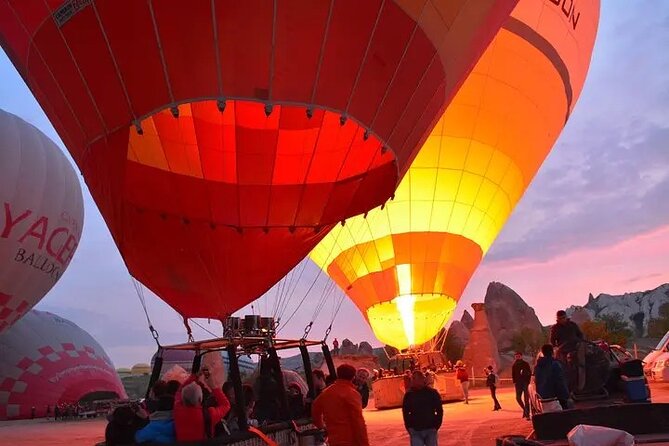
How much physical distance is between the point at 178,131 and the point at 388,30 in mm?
2790

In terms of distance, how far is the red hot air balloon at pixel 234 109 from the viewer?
5.94 meters

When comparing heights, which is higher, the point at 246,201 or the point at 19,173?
the point at 19,173

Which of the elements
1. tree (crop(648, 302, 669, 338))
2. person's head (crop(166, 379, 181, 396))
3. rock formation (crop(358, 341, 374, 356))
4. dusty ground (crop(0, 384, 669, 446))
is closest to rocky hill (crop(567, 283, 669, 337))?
tree (crop(648, 302, 669, 338))

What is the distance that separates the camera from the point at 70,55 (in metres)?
6.17

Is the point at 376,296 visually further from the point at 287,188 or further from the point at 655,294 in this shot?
the point at 655,294

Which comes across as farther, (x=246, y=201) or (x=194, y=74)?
(x=246, y=201)

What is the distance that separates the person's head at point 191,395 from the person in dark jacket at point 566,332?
3892 millimetres

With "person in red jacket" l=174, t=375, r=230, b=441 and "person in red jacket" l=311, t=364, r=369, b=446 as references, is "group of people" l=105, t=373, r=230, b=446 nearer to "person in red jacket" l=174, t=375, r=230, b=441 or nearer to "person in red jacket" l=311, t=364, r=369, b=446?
"person in red jacket" l=174, t=375, r=230, b=441

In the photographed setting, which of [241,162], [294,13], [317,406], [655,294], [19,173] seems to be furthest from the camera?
[655,294]

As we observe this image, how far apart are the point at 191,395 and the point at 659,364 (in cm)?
1373

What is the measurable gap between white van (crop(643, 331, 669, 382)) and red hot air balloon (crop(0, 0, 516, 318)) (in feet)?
33.2

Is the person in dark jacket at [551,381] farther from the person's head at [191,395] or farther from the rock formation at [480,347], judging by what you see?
the rock formation at [480,347]

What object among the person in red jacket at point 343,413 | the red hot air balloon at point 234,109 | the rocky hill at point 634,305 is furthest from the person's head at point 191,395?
the rocky hill at point 634,305

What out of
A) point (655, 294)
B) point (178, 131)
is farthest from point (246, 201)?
point (655, 294)
